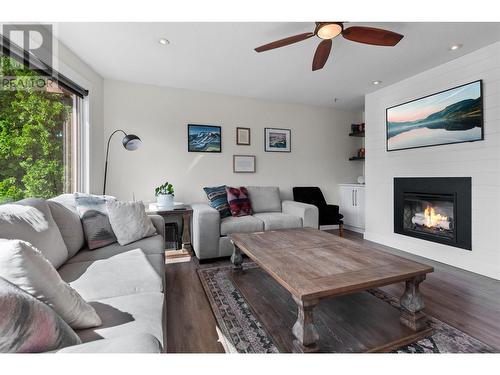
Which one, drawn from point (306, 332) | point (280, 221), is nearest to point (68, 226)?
point (306, 332)

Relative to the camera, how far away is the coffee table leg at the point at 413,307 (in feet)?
5.08

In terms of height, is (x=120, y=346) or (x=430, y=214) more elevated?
(x=430, y=214)

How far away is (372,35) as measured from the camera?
1939 mm

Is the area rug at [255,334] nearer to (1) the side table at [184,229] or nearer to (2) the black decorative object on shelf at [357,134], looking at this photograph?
(1) the side table at [184,229]

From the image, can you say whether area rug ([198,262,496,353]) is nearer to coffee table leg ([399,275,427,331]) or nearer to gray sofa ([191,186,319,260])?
coffee table leg ([399,275,427,331])

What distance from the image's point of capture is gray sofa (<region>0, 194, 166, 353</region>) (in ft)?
2.69

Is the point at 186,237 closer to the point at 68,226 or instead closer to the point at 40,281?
the point at 68,226

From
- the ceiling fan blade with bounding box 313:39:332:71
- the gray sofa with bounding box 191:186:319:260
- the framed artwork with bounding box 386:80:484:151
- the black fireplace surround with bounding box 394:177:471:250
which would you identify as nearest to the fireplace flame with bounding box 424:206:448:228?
the black fireplace surround with bounding box 394:177:471:250

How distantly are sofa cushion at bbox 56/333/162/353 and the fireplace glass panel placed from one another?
339 cm

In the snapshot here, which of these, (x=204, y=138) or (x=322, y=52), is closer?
(x=322, y=52)

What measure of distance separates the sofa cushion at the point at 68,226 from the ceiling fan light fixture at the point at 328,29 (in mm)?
2469

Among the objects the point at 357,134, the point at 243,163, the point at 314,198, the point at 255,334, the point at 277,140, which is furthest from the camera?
the point at 357,134

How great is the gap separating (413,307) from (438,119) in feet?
8.08

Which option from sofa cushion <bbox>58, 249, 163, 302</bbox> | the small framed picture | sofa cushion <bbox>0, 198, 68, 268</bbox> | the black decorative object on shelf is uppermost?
the black decorative object on shelf
